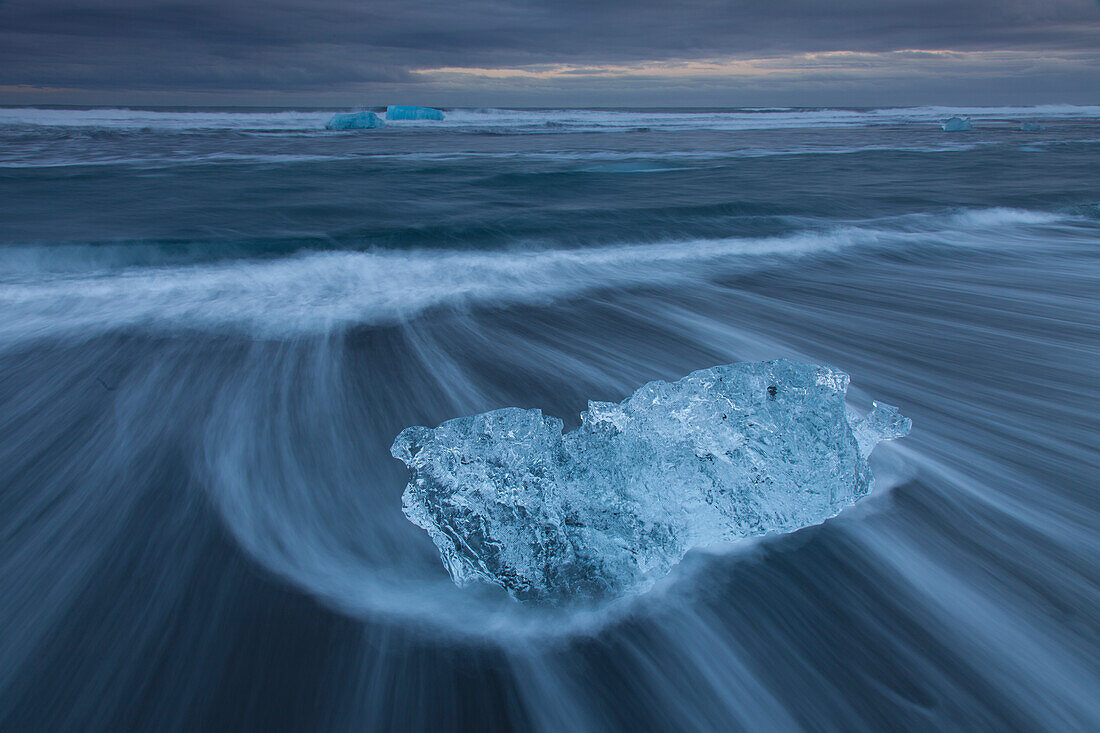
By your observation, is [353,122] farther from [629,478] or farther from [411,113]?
[629,478]

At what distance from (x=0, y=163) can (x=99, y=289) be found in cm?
936

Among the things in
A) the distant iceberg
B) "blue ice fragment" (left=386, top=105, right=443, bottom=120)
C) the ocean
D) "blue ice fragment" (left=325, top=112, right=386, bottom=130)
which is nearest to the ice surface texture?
the ocean

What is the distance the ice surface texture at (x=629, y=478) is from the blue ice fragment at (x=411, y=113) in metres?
33.0

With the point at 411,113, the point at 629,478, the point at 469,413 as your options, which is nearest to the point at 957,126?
the point at 411,113

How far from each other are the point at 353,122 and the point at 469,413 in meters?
26.0

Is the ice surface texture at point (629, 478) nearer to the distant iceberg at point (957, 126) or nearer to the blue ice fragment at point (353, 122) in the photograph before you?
the blue ice fragment at point (353, 122)

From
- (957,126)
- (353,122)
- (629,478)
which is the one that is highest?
(957,126)

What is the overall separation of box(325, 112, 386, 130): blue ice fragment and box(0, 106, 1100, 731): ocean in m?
20.3

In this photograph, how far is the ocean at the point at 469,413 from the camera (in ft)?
4.26

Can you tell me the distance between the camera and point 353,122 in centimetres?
2491

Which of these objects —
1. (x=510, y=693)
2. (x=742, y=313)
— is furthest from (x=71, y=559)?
(x=742, y=313)

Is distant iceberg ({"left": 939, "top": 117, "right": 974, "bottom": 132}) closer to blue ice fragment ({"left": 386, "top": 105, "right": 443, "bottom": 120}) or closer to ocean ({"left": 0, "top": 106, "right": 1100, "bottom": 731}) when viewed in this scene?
ocean ({"left": 0, "top": 106, "right": 1100, "bottom": 731})

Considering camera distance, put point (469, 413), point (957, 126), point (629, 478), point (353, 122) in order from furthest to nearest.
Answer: point (353, 122)
point (957, 126)
point (469, 413)
point (629, 478)

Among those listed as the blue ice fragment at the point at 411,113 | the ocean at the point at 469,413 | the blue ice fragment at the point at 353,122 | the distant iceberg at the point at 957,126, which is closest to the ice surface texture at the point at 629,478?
the ocean at the point at 469,413
